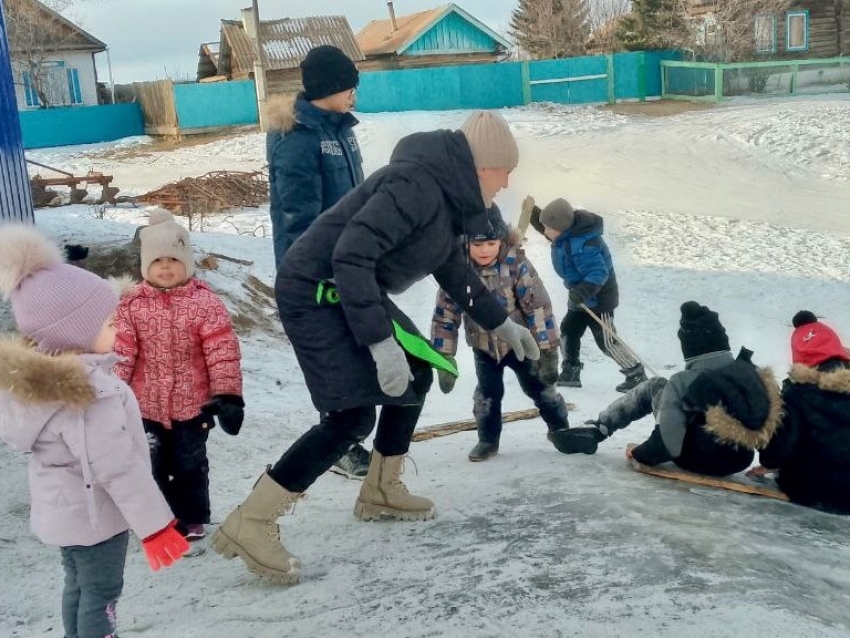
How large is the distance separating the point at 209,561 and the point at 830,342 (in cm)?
284

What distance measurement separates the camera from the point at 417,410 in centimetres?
371

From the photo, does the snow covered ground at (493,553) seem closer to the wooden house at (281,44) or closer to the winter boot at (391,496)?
the winter boot at (391,496)

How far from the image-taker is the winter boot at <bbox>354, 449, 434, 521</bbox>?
3.83 metres

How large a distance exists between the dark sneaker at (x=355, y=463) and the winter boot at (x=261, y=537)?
4.40ft

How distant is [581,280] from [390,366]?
439 centimetres

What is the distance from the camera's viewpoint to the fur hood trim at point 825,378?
4082mm

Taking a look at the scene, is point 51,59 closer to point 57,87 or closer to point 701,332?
point 57,87

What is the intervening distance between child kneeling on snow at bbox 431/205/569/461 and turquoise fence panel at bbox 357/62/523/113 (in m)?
28.5

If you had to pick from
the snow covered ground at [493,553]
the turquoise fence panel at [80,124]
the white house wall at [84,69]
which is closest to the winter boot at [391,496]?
the snow covered ground at [493,553]

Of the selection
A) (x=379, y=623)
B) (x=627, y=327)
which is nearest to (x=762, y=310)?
(x=627, y=327)

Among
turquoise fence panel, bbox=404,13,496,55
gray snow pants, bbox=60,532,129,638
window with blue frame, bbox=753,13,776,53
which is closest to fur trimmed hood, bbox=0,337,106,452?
gray snow pants, bbox=60,532,129,638

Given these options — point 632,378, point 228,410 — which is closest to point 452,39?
point 632,378

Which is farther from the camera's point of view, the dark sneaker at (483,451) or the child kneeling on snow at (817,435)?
the dark sneaker at (483,451)

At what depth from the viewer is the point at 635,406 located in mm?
4863
